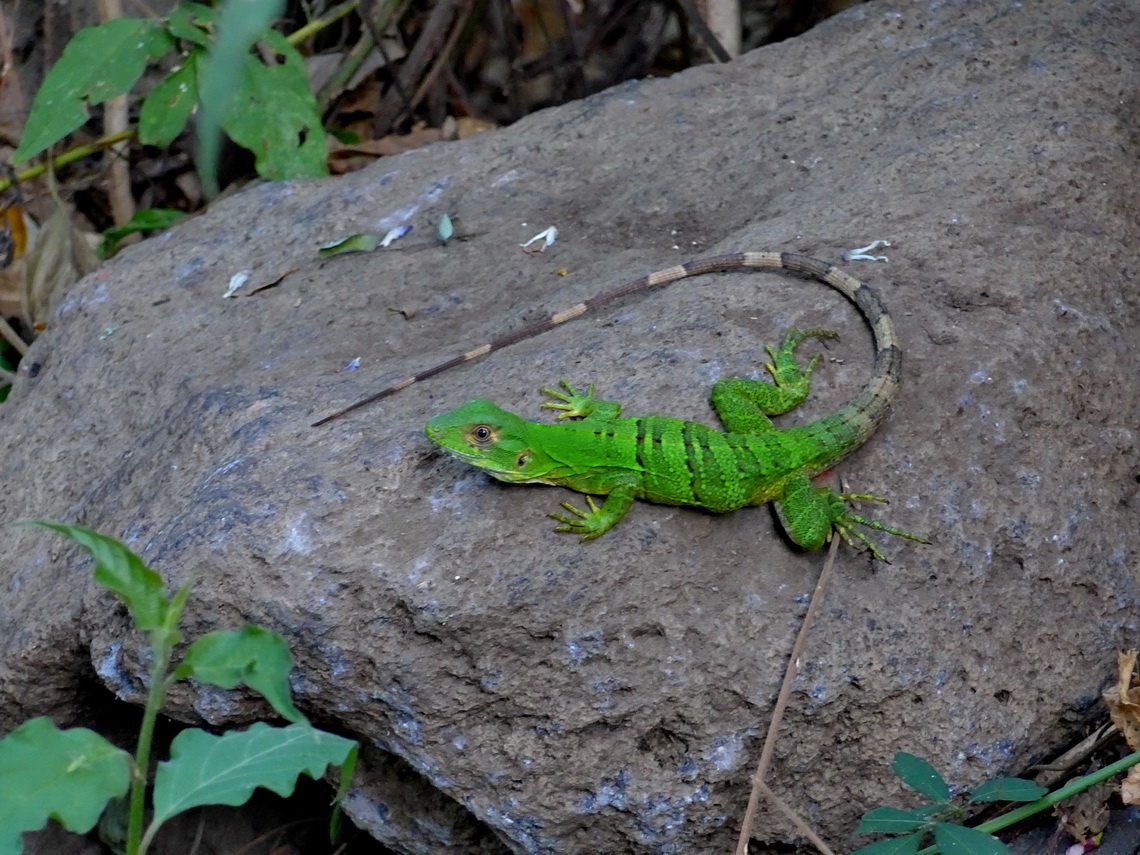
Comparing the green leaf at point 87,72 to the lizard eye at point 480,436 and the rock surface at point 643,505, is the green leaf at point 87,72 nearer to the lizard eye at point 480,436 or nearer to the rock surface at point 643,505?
the rock surface at point 643,505

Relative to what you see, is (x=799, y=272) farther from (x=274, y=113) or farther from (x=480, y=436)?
(x=274, y=113)

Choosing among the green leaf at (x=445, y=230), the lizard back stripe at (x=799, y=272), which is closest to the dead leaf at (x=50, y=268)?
the green leaf at (x=445, y=230)

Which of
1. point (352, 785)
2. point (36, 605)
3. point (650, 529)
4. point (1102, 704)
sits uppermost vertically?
point (36, 605)

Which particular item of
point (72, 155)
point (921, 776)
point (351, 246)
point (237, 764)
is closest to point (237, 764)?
point (237, 764)

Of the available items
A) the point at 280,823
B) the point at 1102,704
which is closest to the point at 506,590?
the point at 280,823

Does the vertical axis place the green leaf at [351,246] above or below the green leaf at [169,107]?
below

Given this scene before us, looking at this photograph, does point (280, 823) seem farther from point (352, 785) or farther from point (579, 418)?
point (579, 418)

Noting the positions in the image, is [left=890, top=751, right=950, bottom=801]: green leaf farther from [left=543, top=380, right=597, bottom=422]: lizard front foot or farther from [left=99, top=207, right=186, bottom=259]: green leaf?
[left=99, top=207, right=186, bottom=259]: green leaf
